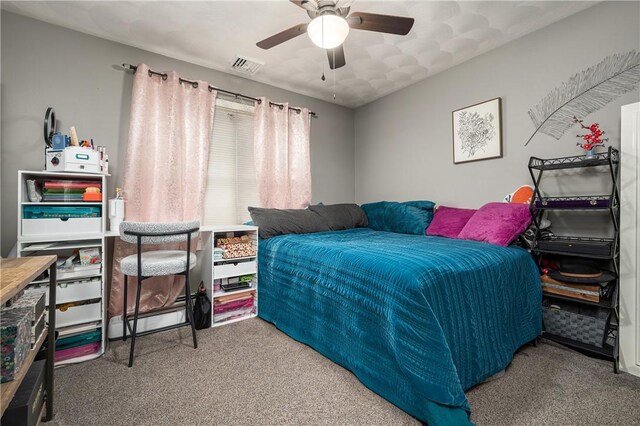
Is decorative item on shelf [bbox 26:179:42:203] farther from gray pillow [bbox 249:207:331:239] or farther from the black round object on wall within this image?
gray pillow [bbox 249:207:331:239]

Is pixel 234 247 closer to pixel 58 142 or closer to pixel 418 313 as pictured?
pixel 58 142

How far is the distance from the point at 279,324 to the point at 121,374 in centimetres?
105

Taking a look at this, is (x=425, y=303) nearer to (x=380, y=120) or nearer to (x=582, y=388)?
(x=582, y=388)

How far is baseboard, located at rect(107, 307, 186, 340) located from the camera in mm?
2172

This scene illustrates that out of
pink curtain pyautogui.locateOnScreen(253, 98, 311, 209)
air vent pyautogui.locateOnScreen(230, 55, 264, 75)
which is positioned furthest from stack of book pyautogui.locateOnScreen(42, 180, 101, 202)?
air vent pyautogui.locateOnScreen(230, 55, 264, 75)

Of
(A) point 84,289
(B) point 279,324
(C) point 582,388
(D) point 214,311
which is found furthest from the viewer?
(D) point 214,311

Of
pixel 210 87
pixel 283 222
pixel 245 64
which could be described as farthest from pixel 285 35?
pixel 283 222

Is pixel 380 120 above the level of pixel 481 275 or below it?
above

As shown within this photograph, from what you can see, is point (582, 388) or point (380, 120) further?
point (380, 120)

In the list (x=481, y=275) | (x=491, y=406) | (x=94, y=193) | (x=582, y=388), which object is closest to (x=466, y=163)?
(x=481, y=275)

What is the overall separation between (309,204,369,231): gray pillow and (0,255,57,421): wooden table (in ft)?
7.22

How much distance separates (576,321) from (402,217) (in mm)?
1576

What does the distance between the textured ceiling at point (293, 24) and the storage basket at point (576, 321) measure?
2206 millimetres

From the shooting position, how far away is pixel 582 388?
1.53m
